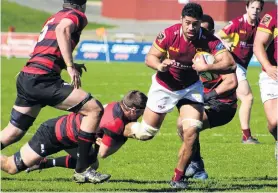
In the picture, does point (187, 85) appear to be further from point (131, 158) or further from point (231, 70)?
point (131, 158)

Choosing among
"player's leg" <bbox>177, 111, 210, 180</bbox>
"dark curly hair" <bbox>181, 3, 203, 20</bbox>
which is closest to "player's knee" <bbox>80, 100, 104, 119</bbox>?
"dark curly hair" <bbox>181, 3, 203, 20</bbox>

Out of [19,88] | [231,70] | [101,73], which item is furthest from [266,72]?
[101,73]

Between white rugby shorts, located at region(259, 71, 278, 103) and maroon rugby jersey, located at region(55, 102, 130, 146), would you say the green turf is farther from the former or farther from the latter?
maroon rugby jersey, located at region(55, 102, 130, 146)

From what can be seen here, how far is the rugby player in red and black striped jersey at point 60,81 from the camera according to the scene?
31.0 ft

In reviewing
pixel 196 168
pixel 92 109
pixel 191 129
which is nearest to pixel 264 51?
pixel 196 168

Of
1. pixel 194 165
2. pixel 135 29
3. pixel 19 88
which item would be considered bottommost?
pixel 135 29

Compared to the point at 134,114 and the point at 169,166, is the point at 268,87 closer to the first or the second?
the point at 169,166

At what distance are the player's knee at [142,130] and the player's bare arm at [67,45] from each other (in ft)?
3.64

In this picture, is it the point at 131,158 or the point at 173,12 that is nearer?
the point at 131,158

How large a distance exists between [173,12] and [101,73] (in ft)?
117

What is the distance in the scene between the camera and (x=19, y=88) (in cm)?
974

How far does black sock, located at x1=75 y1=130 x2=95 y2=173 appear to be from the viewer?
9602 mm

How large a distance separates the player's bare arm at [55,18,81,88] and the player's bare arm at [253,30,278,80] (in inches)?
118

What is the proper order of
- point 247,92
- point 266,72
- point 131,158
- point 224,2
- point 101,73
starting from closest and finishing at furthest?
point 266,72 < point 131,158 < point 247,92 < point 101,73 < point 224,2
